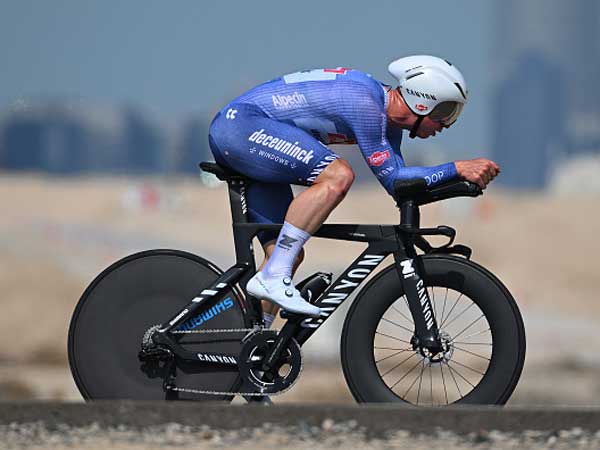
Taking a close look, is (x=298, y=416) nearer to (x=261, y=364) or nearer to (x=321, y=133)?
(x=261, y=364)

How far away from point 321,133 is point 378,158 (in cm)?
29

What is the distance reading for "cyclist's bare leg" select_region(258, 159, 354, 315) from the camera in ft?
18.0

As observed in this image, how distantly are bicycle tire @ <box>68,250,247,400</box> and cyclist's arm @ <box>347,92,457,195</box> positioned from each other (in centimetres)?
80


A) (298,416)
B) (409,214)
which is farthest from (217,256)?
(298,416)

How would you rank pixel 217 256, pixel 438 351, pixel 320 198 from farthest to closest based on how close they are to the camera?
1. pixel 217 256
2. pixel 438 351
3. pixel 320 198

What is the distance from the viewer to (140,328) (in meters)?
5.78

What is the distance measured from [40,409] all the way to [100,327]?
3.29 feet

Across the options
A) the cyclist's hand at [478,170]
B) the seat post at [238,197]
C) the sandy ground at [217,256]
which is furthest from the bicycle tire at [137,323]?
the sandy ground at [217,256]

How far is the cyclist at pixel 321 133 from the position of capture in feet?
18.0

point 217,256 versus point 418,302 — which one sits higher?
point 217,256

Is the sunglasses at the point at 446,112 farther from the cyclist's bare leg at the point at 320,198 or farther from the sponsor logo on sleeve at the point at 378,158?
the cyclist's bare leg at the point at 320,198

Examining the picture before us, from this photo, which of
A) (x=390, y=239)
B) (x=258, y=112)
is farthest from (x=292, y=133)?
(x=390, y=239)

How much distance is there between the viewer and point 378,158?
5.51 meters

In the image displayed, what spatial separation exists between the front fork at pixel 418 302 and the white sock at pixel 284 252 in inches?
17.3
